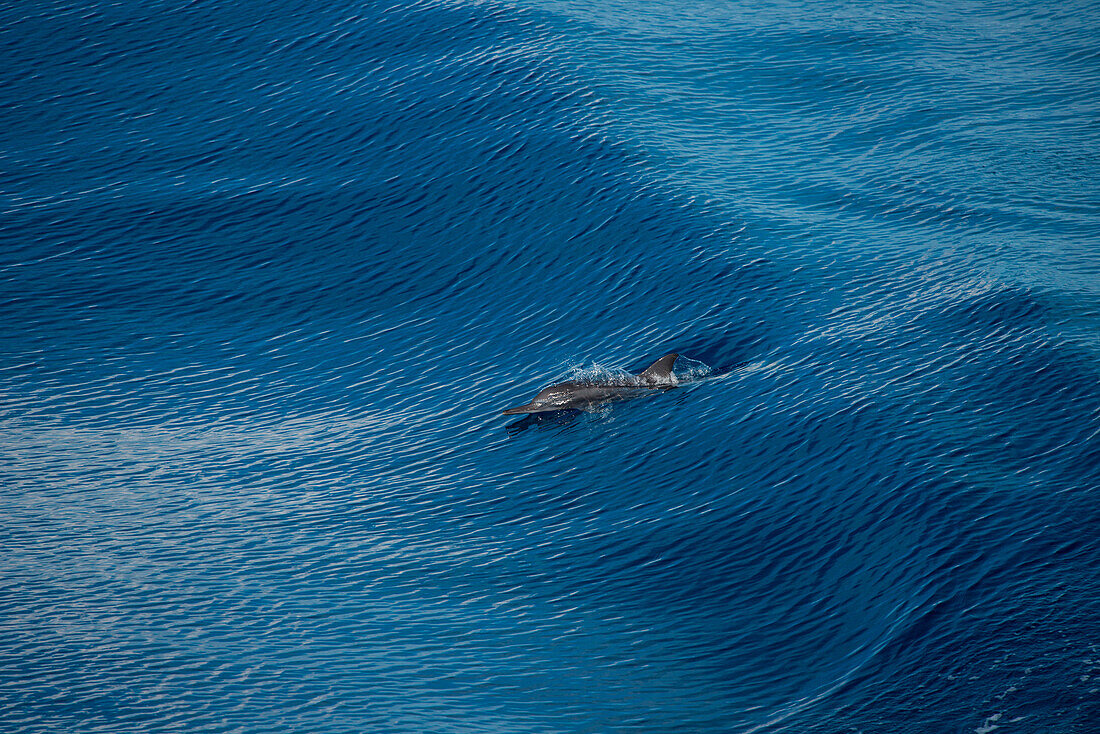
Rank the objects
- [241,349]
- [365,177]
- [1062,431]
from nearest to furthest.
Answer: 1. [1062,431]
2. [241,349]
3. [365,177]

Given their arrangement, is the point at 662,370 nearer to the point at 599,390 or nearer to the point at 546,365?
the point at 599,390

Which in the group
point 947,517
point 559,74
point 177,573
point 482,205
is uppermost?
point 559,74

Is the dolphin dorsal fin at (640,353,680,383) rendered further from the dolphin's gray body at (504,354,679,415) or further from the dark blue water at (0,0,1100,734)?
the dark blue water at (0,0,1100,734)

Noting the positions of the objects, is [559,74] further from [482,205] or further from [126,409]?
[126,409]

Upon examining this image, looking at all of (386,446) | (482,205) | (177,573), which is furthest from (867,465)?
(482,205)

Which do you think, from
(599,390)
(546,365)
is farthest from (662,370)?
(546,365)

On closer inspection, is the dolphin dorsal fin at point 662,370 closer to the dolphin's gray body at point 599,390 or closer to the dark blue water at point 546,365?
the dolphin's gray body at point 599,390

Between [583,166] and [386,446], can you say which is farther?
[583,166]
